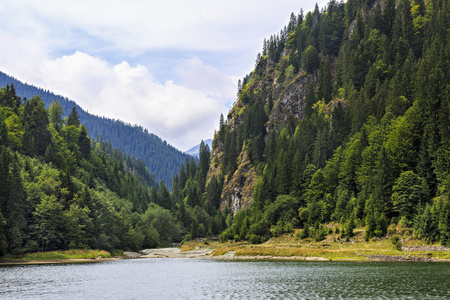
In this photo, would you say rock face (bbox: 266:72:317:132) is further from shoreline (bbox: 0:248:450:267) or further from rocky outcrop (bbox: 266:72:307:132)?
shoreline (bbox: 0:248:450:267)

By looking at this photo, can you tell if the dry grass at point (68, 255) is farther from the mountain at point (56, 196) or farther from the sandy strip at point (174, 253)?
the sandy strip at point (174, 253)

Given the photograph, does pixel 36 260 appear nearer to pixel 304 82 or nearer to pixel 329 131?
pixel 329 131

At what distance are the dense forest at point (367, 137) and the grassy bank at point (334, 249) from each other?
2.75 metres

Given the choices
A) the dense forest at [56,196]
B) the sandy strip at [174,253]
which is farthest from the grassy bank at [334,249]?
the dense forest at [56,196]

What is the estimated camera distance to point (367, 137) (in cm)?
11288

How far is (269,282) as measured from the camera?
5003 centimetres

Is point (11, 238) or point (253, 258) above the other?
point (11, 238)

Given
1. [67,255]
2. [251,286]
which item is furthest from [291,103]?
[251,286]

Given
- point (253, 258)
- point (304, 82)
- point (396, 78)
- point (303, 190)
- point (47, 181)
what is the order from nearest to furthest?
1. point (253, 258)
2. point (47, 181)
3. point (396, 78)
4. point (303, 190)
5. point (304, 82)

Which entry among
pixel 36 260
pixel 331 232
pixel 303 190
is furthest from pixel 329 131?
pixel 36 260

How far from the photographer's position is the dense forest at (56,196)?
9388 cm

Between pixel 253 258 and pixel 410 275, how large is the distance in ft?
181

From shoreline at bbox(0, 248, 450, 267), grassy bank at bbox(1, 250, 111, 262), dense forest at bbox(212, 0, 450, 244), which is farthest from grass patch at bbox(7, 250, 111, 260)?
dense forest at bbox(212, 0, 450, 244)

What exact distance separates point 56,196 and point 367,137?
93.5m
